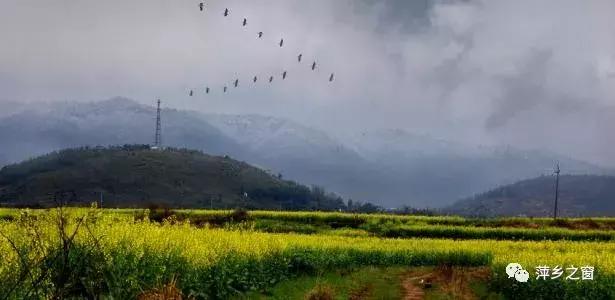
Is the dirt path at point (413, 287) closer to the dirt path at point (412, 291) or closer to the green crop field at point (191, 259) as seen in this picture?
the dirt path at point (412, 291)

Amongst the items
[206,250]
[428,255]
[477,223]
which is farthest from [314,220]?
[206,250]

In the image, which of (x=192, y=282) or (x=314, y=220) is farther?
(x=314, y=220)

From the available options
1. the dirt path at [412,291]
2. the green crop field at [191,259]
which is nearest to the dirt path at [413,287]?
the dirt path at [412,291]

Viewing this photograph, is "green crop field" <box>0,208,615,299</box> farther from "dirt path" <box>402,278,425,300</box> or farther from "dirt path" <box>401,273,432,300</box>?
"dirt path" <box>402,278,425,300</box>

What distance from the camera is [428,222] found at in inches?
3194

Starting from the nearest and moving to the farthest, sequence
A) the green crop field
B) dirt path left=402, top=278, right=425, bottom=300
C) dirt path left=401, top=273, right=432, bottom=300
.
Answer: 1. the green crop field
2. dirt path left=402, top=278, right=425, bottom=300
3. dirt path left=401, top=273, right=432, bottom=300

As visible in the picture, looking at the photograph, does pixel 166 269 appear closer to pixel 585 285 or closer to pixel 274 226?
pixel 585 285

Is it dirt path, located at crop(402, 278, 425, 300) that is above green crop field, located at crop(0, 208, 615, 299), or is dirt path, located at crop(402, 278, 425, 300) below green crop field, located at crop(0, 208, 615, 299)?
below

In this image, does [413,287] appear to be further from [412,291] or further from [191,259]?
[191,259]

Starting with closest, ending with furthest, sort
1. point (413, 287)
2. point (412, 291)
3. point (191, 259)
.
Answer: point (191, 259), point (412, 291), point (413, 287)

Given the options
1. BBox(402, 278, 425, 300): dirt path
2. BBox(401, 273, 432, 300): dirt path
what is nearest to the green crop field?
BBox(401, 273, 432, 300): dirt path

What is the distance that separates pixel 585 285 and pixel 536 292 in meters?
2.40

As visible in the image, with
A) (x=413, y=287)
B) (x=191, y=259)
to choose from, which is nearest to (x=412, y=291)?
(x=413, y=287)

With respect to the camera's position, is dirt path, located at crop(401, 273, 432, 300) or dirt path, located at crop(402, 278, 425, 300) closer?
dirt path, located at crop(402, 278, 425, 300)
